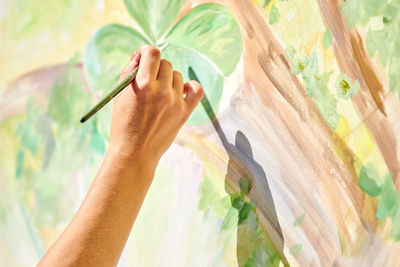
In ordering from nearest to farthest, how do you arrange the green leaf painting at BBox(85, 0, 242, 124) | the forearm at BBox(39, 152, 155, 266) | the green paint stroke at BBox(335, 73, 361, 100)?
the forearm at BBox(39, 152, 155, 266) < the green paint stroke at BBox(335, 73, 361, 100) < the green leaf painting at BBox(85, 0, 242, 124)

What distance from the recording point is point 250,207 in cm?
84

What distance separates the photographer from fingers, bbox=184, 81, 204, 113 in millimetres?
820

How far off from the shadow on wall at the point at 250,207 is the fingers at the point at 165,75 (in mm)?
168

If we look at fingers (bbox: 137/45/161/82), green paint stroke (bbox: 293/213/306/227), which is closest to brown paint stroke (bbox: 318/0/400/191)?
green paint stroke (bbox: 293/213/306/227)

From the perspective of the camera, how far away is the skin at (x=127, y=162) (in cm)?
64

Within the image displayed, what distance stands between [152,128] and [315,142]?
250mm

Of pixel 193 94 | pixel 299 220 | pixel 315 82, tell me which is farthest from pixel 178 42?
pixel 299 220

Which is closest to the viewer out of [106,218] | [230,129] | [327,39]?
[106,218]

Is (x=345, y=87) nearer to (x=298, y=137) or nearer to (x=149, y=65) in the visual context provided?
(x=298, y=137)

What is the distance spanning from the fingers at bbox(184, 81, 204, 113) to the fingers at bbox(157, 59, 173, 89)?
0.21 feet

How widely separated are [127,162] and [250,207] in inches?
9.4

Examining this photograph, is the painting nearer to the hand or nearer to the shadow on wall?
the shadow on wall

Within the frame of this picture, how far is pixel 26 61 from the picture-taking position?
1.05m

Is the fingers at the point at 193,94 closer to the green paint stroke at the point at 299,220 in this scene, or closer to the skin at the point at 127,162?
the skin at the point at 127,162
